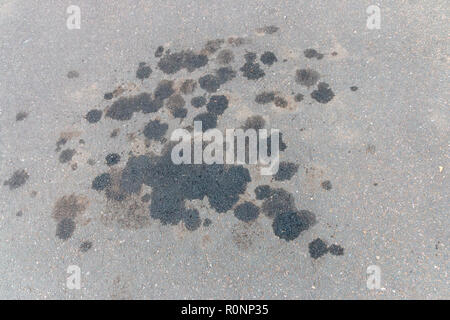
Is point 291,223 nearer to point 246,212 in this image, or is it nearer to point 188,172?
point 246,212

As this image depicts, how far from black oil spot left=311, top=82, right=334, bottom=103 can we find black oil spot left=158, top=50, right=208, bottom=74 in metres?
1.58

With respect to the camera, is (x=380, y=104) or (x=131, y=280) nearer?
(x=131, y=280)

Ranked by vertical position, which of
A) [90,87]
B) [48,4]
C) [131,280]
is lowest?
[131,280]

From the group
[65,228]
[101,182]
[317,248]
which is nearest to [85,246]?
[65,228]

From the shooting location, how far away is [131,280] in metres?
3.44

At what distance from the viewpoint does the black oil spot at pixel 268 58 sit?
176 inches

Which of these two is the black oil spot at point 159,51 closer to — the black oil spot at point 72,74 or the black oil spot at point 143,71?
the black oil spot at point 143,71

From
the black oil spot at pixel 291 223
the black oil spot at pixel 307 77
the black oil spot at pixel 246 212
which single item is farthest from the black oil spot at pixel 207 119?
the black oil spot at pixel 291 223

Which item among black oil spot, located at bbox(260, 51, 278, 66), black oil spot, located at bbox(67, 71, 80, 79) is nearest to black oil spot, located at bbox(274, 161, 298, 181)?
black oil spot, located at bbox(260, 51, 278, 66)

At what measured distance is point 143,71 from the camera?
15.2 feet

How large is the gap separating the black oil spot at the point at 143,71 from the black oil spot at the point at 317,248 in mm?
3106
